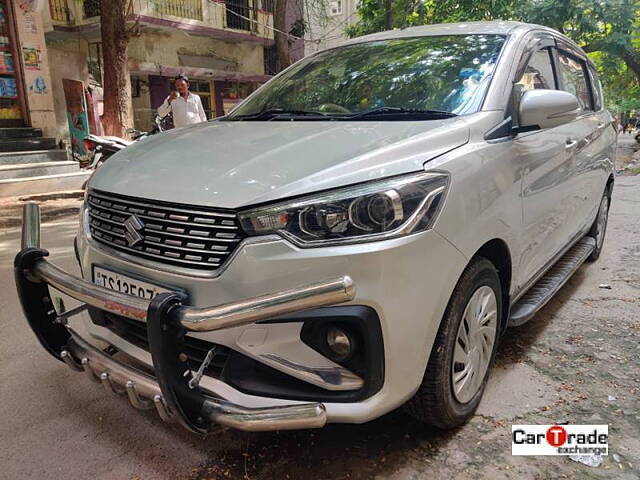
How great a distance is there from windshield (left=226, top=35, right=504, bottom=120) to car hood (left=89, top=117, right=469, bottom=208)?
0.30 metres

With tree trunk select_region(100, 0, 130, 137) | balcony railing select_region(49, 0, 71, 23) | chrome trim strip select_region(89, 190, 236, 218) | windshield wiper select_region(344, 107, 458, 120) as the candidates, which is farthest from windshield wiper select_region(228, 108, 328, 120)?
balcony railing select_region(49, 0, 71, 23)

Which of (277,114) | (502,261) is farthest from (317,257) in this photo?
(277,114)

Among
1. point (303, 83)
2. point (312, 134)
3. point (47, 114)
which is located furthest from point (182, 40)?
point (312, 134)

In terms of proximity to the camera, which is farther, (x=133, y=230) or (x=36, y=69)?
(x=36, y=69)

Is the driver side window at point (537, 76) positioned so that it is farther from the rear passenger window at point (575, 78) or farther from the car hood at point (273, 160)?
the car hood at point (273, 160)

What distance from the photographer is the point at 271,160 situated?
5.81 ft

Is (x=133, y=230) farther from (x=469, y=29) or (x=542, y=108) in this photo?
(x=469, y=29)

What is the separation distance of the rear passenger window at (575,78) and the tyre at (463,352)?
178 cm

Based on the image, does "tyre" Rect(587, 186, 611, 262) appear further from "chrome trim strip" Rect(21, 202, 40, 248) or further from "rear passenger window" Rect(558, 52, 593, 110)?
"chrome trim strip" Rect(21, 202, 40, 248)

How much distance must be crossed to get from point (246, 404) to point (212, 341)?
24cm

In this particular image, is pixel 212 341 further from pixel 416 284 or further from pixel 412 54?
pixel 412 54

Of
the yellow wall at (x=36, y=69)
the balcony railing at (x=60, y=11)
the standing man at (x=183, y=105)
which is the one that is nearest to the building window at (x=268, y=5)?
the balcony railing at (x=60, y=11)

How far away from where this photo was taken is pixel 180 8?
14547mm

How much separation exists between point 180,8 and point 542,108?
582 inches
